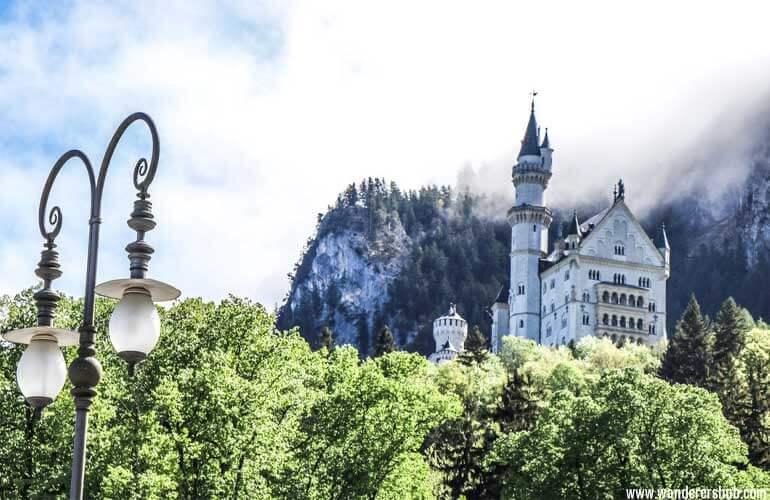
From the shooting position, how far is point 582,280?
16975 cm

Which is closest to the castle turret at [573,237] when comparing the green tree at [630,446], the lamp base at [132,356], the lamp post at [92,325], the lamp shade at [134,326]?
the green tree at [630,446]

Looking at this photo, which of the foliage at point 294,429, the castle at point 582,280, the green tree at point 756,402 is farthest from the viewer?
the castle at point 582,280

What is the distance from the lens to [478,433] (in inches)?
3187

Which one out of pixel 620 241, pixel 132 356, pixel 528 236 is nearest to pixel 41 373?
pixel 132 356

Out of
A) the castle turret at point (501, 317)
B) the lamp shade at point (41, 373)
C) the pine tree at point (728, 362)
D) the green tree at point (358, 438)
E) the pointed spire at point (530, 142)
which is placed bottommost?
the lamp shade at point (41, 373)

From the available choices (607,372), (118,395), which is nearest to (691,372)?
(607,372)

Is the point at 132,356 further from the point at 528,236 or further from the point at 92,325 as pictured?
the point at 528,236

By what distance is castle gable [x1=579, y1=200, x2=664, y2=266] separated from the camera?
173625 mm

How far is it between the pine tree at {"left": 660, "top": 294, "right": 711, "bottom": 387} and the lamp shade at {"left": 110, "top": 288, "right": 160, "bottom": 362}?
94.7 m

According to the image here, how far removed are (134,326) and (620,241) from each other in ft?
541

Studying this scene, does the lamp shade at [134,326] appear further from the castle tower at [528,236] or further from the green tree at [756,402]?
the castle tower at [528,236]

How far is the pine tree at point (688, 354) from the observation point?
106312mm

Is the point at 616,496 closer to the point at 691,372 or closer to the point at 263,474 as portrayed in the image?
the point at 263,474

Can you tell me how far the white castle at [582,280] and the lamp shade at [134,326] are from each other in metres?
153
